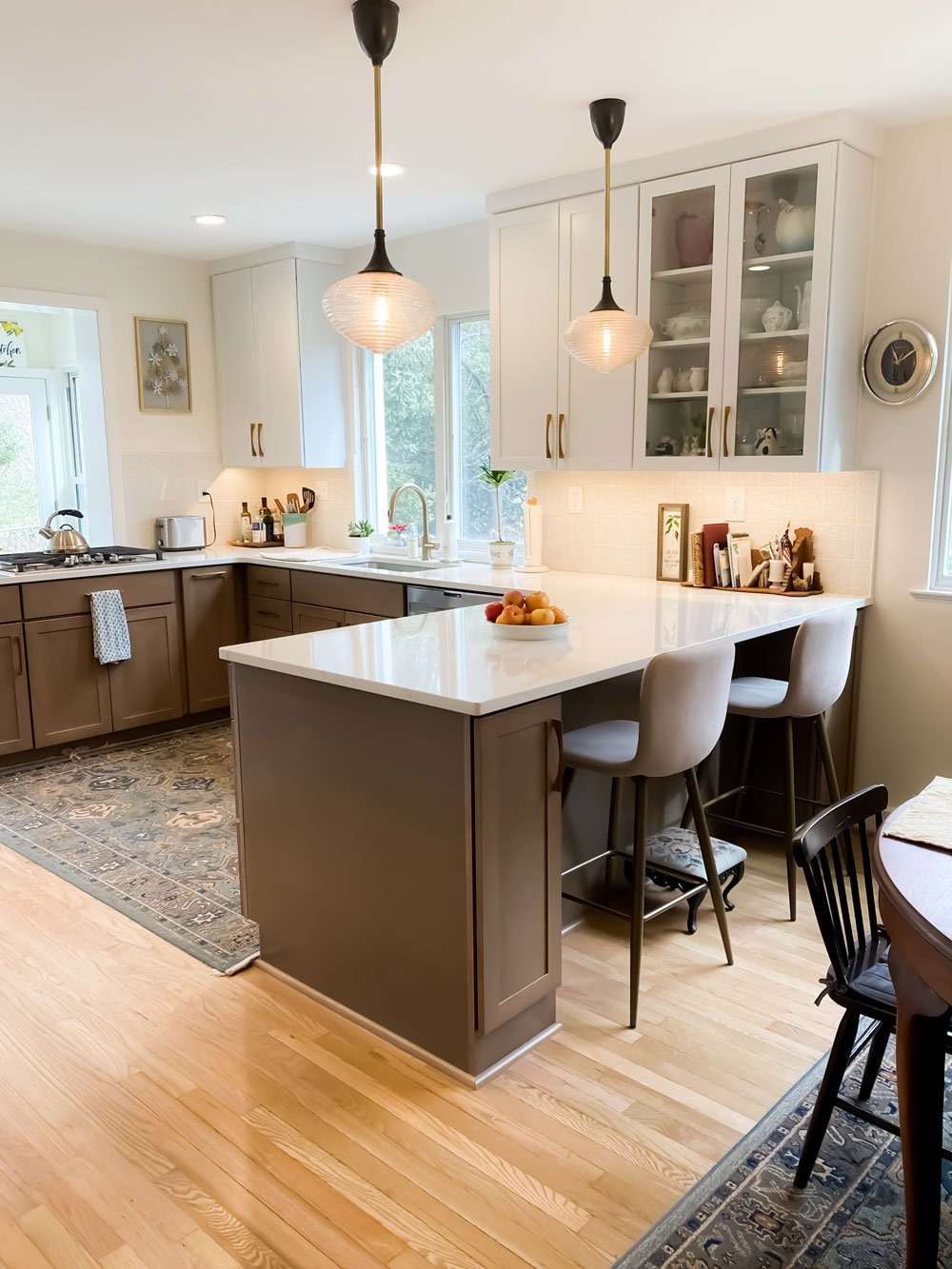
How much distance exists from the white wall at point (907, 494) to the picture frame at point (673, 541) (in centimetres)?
76

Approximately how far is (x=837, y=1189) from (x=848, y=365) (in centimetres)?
263

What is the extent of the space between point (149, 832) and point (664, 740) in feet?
7.34

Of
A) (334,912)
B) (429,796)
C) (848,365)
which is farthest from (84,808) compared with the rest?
(848,365)

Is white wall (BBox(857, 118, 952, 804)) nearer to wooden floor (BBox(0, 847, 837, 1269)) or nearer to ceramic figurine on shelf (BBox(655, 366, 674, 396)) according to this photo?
ceramic figurine on shelf (BBox(655, 366, 674, 396))

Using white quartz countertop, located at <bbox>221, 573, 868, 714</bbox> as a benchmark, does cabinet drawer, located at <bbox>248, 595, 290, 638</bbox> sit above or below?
below

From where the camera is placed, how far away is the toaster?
17.9ft

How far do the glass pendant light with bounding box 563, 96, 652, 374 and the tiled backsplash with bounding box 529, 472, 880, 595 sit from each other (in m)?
1.08

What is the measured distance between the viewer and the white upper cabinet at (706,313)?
3336mm

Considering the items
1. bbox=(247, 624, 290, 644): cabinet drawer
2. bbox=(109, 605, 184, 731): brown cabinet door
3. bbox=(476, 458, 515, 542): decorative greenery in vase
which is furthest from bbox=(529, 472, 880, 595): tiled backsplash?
bbox=(109, 605, 184, 731): brown cabinet door

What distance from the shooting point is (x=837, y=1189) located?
188cm

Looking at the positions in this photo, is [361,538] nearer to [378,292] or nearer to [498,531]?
[498,531]

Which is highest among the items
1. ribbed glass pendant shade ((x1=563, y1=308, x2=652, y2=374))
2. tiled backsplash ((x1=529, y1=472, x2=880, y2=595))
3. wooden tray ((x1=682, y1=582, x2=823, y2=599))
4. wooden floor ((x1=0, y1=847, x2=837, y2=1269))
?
ribbed glass pendant shade ((x1=563, y1=308, x2=652, y2=374))

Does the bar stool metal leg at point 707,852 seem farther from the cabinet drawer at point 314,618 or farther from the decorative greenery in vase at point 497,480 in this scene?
the cabinet drawer at point 314,618

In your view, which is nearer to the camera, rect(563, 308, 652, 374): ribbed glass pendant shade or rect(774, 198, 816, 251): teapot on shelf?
rect(563, 308, 652, 374): ribbed glass pendant shade
